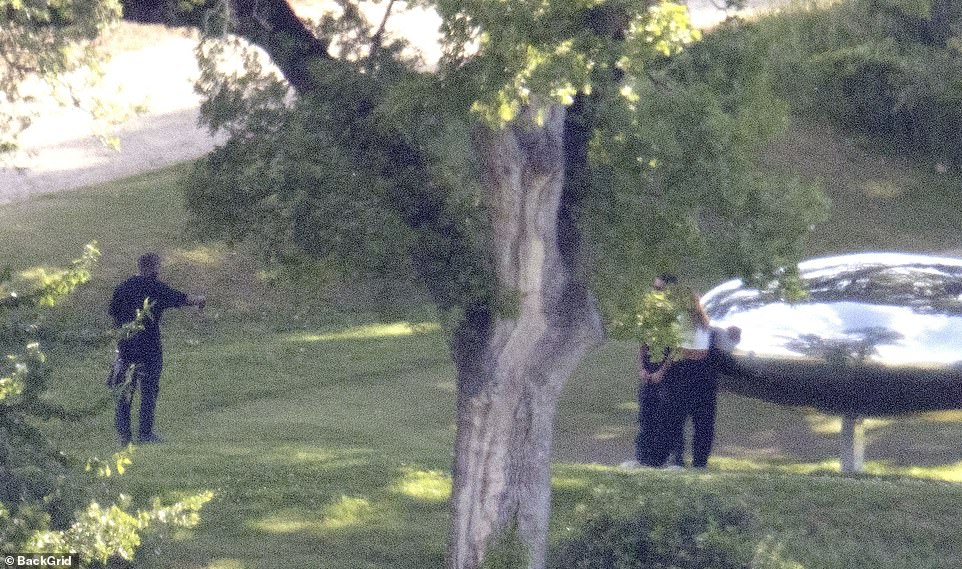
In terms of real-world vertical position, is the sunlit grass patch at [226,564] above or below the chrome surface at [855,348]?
below

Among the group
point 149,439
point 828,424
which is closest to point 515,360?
point 149,439

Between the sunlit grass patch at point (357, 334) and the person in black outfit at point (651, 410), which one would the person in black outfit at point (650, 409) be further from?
the sunlit grass patch at point (357, 334)

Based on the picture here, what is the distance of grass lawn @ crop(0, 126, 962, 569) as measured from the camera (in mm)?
8195

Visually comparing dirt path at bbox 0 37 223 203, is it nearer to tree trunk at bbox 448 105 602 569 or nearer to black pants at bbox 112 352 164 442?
black pants at bbox 112 352 164 442

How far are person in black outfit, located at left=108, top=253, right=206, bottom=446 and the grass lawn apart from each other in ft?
0.89

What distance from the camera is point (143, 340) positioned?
10648mm

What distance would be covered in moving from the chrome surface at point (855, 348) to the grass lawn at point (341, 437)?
0.68m

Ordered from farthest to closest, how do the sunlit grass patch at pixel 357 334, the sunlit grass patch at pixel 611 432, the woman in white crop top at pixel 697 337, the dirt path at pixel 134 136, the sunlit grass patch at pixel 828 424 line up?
the dirt path at pixel 134 136
the sunlit grass patch at pixel 357 334
the sunlit grass patch at pixel 828 424
the sunlit grass patch at pixel 611 432
the woman in white crop top at pixel 697 337

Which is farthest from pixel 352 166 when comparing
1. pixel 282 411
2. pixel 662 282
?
pixel 282 411

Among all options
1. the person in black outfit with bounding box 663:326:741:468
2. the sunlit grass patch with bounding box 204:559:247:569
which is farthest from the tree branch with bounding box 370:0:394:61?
the person in black outfit with bounding box 663:326:741:468

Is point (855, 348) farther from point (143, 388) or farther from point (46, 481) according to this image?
point (46, 481)

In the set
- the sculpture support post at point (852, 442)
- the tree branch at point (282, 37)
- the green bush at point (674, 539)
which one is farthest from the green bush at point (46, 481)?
the sculpture support post at point (852, 442)

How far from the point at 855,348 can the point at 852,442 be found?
0.83m

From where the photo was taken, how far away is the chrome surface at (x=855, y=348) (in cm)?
1076
